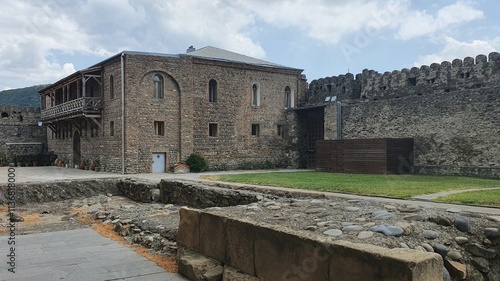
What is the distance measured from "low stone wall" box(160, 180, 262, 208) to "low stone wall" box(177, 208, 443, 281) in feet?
12.1

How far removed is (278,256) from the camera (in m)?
4.34

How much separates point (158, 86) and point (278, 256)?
21456 millimetres

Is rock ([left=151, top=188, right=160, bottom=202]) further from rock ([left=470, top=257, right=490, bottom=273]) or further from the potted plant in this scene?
the potted plant

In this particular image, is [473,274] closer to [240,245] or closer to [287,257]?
[287,257]

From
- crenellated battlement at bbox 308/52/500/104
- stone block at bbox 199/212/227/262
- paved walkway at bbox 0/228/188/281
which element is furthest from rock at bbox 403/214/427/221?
crenellated battlement at bbox 308/52/500/104

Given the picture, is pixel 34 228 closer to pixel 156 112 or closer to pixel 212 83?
pixel 156 112

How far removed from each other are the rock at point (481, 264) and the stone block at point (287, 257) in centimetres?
196

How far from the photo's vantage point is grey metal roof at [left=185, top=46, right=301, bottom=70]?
26938 millimetres

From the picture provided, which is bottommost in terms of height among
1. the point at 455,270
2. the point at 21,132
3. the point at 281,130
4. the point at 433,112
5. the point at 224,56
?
the point at 455,270

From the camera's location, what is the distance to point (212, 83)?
26.8 m

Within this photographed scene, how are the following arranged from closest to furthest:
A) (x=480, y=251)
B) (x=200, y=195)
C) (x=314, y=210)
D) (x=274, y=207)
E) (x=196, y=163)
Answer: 1. (x=480, y=251)
2. (x=314, y=210)
3. (x=274, y=207)
4. (x=200, y=195)
5. (x=196, y=163)

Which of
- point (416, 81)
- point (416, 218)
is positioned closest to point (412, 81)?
point (416, 81)

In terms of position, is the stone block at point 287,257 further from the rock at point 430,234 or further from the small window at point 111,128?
the small window at point 111,128

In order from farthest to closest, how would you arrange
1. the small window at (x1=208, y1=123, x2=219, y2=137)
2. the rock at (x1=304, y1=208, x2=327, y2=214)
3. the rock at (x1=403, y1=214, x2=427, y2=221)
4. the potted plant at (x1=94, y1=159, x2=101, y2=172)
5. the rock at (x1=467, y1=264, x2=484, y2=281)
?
the small window at (x1=208, y1=123, x2=219, y2=137)
the potted plant at (x1=94, y1=159, x2=101, y2=172)
the rock at (x1=304, y1=208, x2=327, y2=214)
the rock at (x1=403, y1=214, x2=427, y2=221)
the rock at (x1=467, y1=264, x2=484, y2=281)
